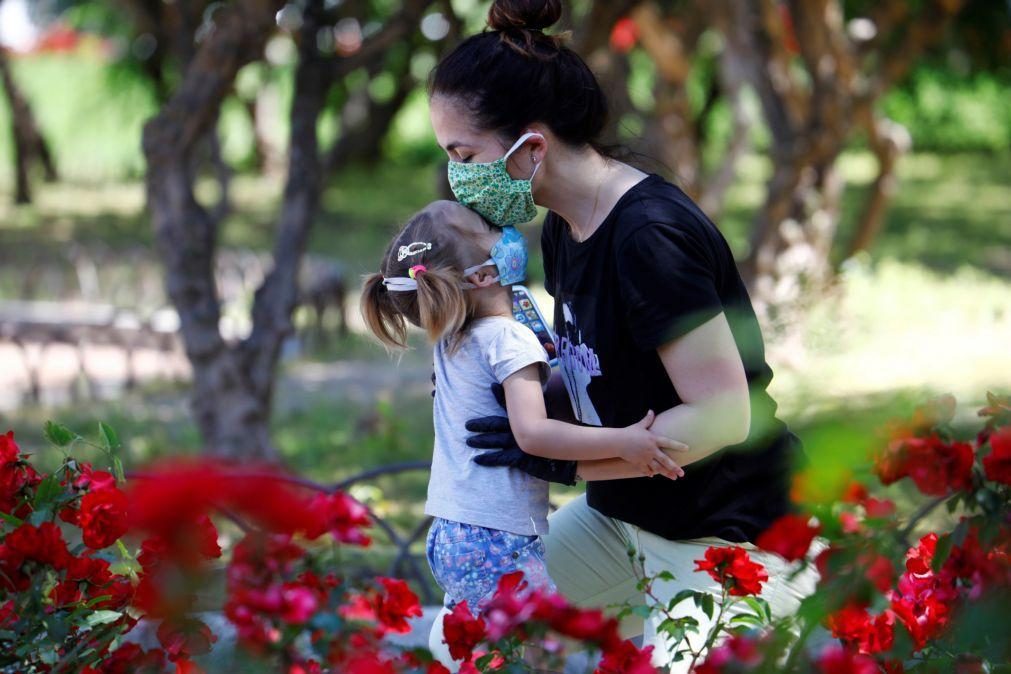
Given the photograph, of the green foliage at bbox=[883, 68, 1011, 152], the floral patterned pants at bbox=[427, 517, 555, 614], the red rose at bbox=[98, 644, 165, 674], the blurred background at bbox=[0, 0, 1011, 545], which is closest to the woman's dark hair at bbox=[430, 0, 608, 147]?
the blurred background at bbox=[0, 0, 1011, 545]

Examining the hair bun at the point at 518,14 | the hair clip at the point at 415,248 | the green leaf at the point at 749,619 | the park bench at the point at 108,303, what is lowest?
A: the park bench at the point at 108,303

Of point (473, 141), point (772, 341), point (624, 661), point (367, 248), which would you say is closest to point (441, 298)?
point (473, 141)

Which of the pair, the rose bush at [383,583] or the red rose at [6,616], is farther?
the red rose at [6,616]

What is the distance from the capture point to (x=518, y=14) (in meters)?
Answer: 2.36

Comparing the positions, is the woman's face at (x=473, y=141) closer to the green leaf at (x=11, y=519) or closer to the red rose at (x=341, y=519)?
the red rose at (x=341, y=519)

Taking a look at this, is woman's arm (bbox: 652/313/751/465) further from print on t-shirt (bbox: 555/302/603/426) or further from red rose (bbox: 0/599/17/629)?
red rose (bbox: 0/599/17/629)

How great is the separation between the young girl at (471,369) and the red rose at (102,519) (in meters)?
0.66

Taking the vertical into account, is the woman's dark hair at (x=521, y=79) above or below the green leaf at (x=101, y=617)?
above

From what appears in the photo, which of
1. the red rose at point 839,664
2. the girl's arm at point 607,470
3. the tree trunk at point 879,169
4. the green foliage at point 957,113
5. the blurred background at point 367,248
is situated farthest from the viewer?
the green foliage at point 957,113

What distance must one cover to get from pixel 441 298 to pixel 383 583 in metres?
0.59

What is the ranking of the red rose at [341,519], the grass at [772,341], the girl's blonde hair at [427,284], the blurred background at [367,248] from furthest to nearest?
the grass at [772,341] < the blurred background at [367,248] < the girl's blonde hair at [427,284] < the red rose at [341,519]

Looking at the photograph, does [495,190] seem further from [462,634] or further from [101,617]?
[101,617]

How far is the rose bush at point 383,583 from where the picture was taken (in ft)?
5.03

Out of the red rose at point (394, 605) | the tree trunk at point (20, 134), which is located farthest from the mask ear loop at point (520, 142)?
the tree trunk at point (20, 134)
